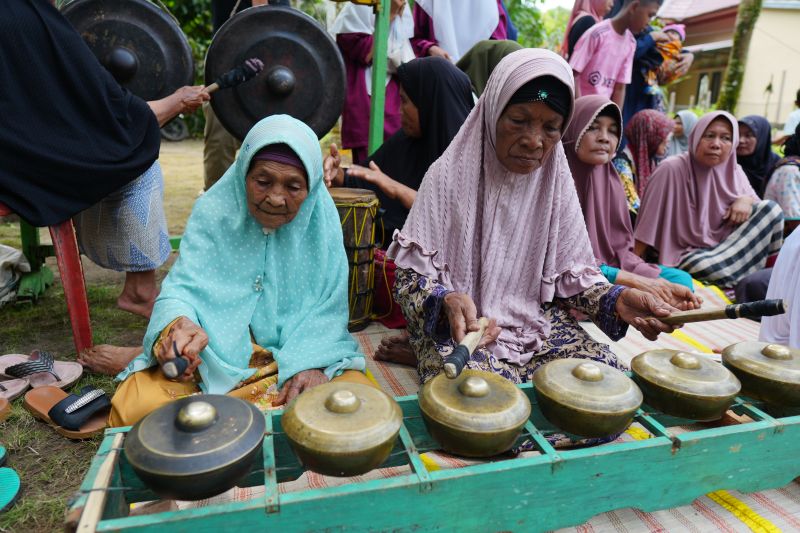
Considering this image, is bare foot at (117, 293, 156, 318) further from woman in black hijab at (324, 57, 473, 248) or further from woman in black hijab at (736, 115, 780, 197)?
woman in black hijab at (736, 115, 780, 197)

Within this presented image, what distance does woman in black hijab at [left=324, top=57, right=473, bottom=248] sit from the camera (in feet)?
10.0

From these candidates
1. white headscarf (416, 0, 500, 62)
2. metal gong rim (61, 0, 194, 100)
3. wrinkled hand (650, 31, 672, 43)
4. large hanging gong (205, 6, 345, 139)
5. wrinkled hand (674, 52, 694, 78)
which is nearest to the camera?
metal gong rim (61, 0, 194, 100)

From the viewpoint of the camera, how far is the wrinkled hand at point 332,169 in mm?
3149

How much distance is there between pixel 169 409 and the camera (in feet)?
3.86

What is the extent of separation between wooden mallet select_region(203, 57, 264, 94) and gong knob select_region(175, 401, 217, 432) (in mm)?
2372

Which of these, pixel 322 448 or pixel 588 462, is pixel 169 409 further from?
pixel 588 462

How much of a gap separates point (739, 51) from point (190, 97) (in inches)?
437

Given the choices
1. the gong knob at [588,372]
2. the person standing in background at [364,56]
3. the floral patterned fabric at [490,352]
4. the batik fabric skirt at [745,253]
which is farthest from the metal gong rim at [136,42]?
the batik fabric skirt at [745,253]

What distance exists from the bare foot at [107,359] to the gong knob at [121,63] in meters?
1.55

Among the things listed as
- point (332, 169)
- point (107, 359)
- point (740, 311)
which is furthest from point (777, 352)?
point (107, 359)

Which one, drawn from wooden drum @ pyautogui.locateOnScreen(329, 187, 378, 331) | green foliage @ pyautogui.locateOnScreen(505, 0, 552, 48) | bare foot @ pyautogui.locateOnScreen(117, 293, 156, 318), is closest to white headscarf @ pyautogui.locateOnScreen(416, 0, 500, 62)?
wooden drum @ pyautogui.locateOnScreen(329, 187, 378, 331)

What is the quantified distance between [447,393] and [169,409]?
0.63 metres

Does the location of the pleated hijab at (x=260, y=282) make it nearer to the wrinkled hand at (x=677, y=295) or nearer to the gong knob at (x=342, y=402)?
the gong knob at (x=342, y=402)

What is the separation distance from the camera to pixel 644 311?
183 cm
